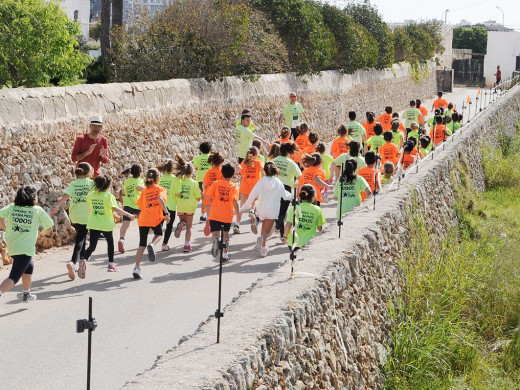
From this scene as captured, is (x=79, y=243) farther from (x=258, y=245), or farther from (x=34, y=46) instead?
(x=34, y=46)

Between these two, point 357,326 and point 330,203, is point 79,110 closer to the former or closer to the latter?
point 330,203

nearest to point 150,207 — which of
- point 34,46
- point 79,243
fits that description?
point 79,243

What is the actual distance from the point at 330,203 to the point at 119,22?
868cm

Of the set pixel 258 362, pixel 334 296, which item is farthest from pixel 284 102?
pixel 258 362

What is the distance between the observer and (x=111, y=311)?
31.4 ft

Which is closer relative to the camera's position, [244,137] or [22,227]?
[22,227]

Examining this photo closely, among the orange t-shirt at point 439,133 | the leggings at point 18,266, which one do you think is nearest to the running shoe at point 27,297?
the leggings at point 18,266

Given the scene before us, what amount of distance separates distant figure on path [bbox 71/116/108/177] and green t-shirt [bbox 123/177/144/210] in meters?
0.68

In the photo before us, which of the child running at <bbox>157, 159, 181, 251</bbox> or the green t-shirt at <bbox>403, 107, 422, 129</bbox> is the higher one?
the green t-shirt at <bbox>403, 107, 422, 129</bbox>

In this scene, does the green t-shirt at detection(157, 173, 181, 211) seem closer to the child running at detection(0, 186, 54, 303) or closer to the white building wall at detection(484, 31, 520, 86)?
the child running at detection(0, 186, 54, 303)

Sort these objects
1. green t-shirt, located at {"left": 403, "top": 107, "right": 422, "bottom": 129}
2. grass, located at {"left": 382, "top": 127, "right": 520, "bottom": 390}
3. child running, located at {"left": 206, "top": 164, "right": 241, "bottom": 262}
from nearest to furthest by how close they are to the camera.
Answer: grass, located at {"left": 382, "top": 127, "right": 520, "bottom": 390} → child running, located at {"left": 206, "top": 164, "right": 241, "bottom": 262} → green t-shirt, located at {"left": 403, "top": 107, "right": 422, "bottom": 129}

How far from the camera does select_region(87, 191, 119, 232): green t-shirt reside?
11.0 m

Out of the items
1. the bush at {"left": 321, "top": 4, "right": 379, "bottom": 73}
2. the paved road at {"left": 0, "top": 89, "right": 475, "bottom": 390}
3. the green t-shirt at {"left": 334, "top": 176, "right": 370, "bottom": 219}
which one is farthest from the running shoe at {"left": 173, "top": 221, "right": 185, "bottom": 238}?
the bush at {"left": 321, "top": 4, "right": 379, "bottom": 73}

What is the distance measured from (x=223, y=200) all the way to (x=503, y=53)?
6208 centimetres
